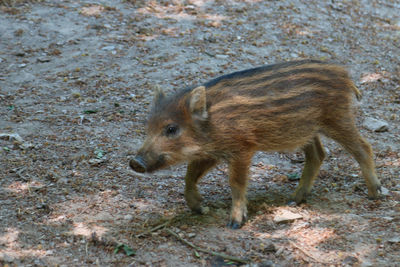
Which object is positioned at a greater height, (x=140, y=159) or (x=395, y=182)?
(x=140, y=159)

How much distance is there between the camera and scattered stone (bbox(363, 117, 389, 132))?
6.45m

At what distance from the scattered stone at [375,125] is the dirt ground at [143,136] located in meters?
0.05

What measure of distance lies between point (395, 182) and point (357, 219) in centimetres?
106

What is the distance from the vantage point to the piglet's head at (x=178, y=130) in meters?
4.46

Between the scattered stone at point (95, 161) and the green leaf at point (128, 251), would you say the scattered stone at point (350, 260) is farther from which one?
the scattered stone at point (95, 161)

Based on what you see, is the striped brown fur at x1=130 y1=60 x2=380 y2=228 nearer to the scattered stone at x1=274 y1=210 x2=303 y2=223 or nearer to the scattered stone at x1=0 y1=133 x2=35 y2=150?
the scattered stone at x1=274 y1=210 x2=303 y2=223

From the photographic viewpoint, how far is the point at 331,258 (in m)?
3.83

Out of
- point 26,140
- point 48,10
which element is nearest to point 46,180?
point 26,140

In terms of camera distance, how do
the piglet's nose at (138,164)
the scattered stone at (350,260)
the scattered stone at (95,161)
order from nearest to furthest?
the scattered stone at (350,260) < the piglet's nose at (138,164) < the scattered stone at (95,161)

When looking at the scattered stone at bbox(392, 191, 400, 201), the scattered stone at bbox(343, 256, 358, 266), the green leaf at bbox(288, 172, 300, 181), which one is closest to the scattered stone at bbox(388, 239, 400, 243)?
the scattered stone at bbox(343, 256, 358, 266)

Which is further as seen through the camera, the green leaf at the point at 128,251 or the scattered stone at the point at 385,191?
the scattered stone at the point at 385,191

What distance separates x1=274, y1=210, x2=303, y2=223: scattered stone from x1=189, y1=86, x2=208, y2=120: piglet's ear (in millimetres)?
1111

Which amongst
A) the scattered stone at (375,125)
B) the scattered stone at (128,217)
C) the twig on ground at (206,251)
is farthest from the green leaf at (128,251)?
the scattered stone at (375,125)

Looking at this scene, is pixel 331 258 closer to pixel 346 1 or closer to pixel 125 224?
pixel 125 224
